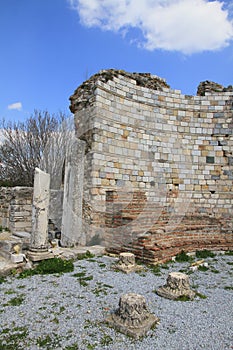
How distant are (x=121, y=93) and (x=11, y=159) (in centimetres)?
1319

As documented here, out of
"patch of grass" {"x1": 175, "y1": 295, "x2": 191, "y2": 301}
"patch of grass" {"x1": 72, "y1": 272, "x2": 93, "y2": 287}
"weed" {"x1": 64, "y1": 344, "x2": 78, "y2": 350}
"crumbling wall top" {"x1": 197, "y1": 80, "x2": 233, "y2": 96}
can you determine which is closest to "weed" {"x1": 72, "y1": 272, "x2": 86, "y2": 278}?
"patch of grass" {"x1": 72, "y1": 272, "x2": 93, "y2": 287}

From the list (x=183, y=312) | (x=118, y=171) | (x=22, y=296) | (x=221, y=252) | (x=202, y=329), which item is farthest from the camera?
(x=118, y=171)

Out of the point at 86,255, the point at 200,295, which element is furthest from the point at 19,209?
the point at 200,295

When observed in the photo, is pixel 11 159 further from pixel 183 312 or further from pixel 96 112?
pixel 183 312

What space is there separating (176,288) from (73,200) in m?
4.66

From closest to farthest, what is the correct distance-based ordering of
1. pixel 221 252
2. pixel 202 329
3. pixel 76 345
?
1. pixel 76 345
2. pixel 202 329
3. pixel 221 252

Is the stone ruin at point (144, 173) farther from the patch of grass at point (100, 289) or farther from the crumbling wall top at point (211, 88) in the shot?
the patch of grass at point (100, 289)

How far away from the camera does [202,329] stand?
3.44m

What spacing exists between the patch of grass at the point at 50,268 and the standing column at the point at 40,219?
21 centimetres

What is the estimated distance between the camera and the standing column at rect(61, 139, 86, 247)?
8.27 meters

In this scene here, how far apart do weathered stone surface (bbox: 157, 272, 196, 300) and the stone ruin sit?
1.75m

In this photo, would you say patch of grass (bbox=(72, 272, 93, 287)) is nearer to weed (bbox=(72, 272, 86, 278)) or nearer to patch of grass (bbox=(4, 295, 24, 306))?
weed (bbox=(72, 272, 86, 278))

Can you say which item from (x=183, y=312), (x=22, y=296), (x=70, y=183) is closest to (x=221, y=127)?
(x=70, y=183)

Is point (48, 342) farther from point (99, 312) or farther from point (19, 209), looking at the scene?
point (19, 209)
